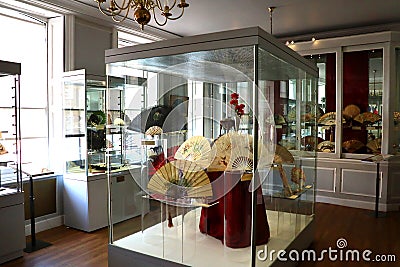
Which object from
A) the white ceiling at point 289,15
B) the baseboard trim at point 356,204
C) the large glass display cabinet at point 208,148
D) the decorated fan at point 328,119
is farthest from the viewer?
the decorated fan at point 328,119

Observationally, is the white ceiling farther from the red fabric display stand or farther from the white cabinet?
the red fabric display stand

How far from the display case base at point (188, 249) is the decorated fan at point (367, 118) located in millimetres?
3436

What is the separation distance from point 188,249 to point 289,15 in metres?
3.97

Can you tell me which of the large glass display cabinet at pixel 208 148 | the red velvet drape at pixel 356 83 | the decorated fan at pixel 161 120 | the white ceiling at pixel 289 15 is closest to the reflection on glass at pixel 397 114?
the red velvet drape at pixel 356 83

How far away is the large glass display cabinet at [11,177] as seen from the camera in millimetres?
3348

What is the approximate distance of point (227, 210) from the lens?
2455 millimetres

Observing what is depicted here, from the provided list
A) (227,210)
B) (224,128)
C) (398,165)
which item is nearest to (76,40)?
(224,128)

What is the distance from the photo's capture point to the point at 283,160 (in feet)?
9.91

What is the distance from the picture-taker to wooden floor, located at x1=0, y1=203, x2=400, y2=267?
338cm

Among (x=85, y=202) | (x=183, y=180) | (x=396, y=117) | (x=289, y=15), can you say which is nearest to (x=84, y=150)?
(x=85, y=202)

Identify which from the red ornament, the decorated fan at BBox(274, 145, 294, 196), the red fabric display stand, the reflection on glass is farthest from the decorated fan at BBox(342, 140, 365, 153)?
the red ornament

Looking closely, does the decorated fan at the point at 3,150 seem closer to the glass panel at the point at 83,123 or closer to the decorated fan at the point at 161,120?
the glass panel at the point at 83,123

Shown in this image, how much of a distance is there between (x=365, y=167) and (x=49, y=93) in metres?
4.98

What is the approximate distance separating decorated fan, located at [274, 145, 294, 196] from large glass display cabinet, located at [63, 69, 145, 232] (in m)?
2.26
